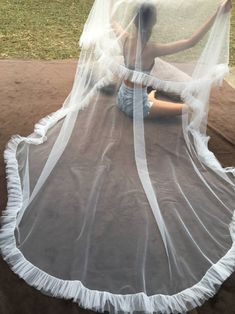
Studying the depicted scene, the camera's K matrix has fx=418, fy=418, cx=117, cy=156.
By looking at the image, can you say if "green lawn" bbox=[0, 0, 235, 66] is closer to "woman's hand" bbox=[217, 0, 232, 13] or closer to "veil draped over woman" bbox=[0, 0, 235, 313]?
"veil draped over woman" bbox=[0, 0, 235, 313]

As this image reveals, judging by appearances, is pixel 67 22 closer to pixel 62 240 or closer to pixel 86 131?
pixel 86 131

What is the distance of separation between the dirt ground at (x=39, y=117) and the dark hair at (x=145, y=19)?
3.28ft

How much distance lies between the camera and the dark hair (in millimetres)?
1964

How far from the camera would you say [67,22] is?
488 cm

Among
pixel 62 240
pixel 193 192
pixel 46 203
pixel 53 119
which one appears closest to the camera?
pixel 62 240

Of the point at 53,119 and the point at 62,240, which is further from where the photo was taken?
the point at 53,119

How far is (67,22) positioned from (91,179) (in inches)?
127

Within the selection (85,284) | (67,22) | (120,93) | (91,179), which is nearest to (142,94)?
(120,93)

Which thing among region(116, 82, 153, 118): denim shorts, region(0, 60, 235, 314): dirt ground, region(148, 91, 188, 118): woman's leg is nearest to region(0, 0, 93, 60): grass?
region(0, 60, 235, 314): dirt ground

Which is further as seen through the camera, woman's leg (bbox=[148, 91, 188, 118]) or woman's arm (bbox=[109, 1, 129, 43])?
woman's leg (bbox=[148, 91, 188, 118])

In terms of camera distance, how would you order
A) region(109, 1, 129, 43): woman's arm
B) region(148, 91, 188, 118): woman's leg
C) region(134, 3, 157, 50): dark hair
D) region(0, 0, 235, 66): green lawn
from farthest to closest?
region(0, 0, 235, 66): green lawn → region(148, 91, 188, 118): woman's leg → region(109, 1, 129, 43): woman's arm → region(134, 3, 157, 50): dark hair

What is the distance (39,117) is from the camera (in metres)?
2.88

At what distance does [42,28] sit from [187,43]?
290 cm

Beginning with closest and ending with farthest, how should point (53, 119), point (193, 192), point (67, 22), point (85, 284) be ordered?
point (85, 284) → point (193, 192) → point (53, 119) → point (67, 22)
